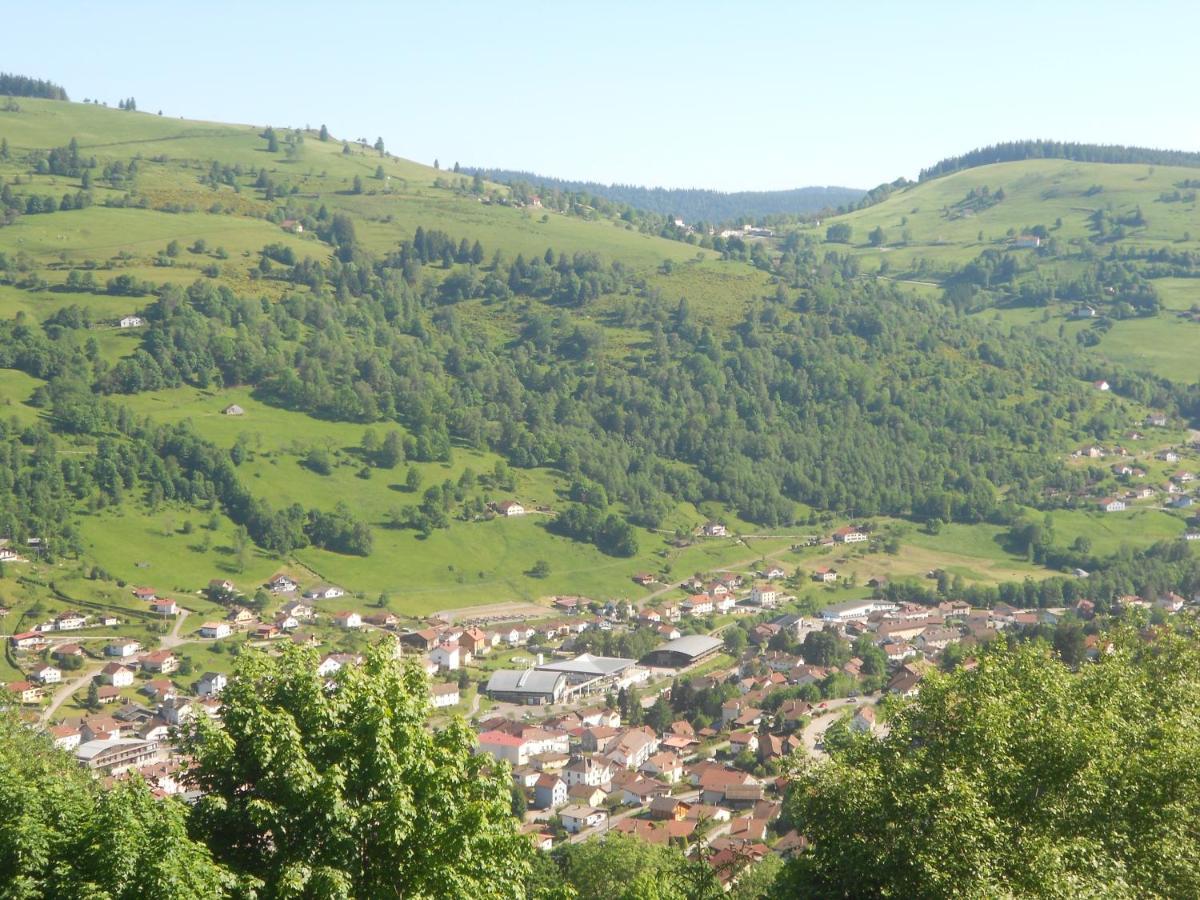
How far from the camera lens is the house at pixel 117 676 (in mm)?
72688

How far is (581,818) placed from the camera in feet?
186

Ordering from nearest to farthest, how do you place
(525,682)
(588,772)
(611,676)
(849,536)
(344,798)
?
(344,798) < (588,772) < (525,682) < (611,676) < (849,536)

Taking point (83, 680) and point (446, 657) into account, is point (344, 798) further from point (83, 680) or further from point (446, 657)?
point (446, 657)

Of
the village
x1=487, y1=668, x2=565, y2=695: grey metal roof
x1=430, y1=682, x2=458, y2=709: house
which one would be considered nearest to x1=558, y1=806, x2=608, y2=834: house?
the village

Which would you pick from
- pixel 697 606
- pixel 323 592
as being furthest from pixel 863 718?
pixel 323 592

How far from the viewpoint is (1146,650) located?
28156mm

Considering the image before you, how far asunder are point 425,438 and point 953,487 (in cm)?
5341

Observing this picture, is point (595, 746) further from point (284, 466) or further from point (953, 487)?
point (953, 487)

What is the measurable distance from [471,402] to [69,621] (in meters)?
60.5

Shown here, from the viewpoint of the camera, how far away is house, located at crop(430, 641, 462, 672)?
81750 millimetres

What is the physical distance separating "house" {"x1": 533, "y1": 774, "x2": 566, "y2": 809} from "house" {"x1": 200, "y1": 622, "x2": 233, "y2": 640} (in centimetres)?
2987

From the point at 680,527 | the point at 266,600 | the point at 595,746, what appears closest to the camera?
the point at 595,746

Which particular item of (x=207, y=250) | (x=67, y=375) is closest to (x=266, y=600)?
(x=67, y=375)

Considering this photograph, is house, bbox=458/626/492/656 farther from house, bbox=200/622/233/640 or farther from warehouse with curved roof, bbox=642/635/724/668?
house, bbox=200/622/233/640
